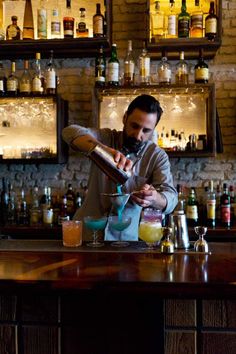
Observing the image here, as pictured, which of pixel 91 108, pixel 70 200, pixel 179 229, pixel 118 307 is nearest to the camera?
pixel 118 307

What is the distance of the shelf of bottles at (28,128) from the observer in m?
3.91

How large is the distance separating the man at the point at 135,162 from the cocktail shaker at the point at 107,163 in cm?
23

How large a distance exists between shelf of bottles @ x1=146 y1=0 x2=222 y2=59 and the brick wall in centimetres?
27

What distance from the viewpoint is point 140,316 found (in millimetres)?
1579

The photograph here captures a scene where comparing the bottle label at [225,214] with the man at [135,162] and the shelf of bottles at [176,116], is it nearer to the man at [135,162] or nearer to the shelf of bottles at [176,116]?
the shelf of bottles at [176,116]

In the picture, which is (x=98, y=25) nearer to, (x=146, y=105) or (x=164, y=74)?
(x=164, y=74)

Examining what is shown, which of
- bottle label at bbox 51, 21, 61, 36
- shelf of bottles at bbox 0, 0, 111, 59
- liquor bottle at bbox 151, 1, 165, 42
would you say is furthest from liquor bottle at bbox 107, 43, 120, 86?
bottle label at bbox 51, 21, 61, 36

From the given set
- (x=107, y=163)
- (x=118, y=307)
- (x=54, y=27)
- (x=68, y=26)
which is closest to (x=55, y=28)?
(x=54, y=27)

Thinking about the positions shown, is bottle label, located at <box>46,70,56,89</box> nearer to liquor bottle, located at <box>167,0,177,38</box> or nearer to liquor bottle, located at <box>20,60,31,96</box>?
liquor bottle, located at <box>20,60,31,96</box>

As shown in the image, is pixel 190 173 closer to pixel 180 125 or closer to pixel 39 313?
pixel 180 125

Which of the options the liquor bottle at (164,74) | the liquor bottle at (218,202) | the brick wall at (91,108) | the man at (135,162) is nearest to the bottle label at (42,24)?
the brick wall at (91,108)

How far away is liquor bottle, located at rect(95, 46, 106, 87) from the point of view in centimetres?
372

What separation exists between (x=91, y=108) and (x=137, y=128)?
1.79 metres

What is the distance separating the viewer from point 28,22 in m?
3.95
